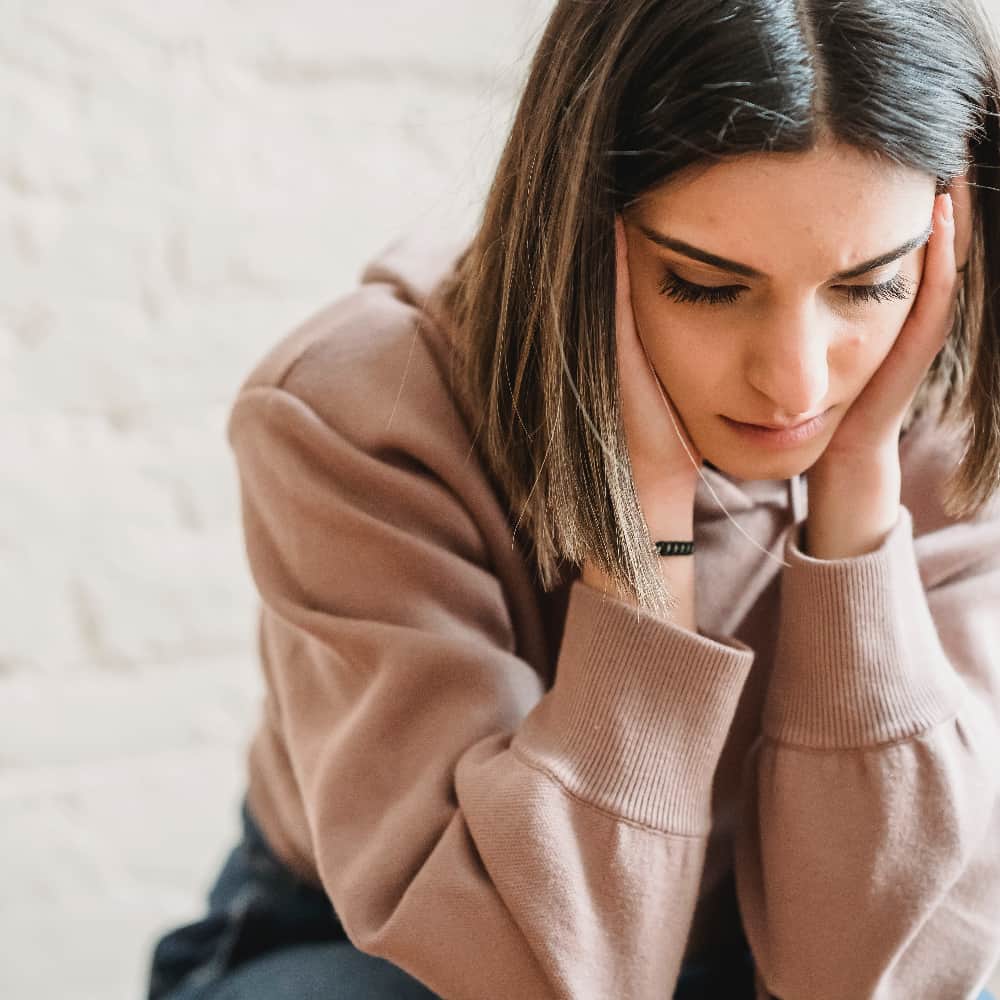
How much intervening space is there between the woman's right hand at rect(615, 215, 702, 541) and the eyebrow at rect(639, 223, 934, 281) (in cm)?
3

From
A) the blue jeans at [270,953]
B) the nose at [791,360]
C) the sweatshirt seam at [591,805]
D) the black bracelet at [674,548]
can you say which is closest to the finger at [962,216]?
the nose at [791,360]

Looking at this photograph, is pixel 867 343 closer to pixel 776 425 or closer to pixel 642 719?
pixel 776 425

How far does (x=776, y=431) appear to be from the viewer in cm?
72

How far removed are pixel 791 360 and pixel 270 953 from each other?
0.55 m

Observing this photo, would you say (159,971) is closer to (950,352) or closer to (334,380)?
(334,380)

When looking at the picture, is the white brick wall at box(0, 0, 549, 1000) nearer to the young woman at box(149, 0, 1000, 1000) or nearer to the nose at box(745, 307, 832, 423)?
the young woman at box(149, 0, 1000, 1000)

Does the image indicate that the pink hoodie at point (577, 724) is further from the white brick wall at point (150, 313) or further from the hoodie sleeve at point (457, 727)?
the white brick wall at point (150, 313)

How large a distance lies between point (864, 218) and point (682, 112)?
4.2 inches

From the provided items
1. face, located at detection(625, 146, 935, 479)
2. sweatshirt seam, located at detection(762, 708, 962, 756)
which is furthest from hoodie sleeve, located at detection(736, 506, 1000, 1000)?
face, located at detection(625, 146, 935, 479)

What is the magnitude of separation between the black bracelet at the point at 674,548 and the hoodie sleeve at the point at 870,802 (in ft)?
0.23

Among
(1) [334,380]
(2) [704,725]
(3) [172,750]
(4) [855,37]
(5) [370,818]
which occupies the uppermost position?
(4) [855,37]

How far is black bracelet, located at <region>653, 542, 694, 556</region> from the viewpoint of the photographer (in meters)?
0.78

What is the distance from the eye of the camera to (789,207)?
2.03 ft

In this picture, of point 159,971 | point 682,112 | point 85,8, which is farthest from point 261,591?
point 85,8
